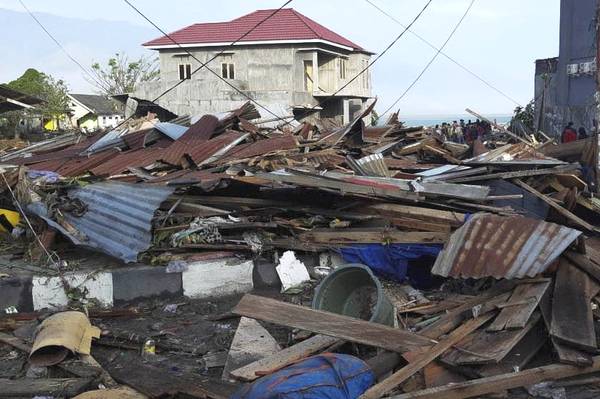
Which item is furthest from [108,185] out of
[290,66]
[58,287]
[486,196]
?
[290,66]

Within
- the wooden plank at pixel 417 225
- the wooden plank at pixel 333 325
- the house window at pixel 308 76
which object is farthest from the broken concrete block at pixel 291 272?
the house window at pixel 308 76

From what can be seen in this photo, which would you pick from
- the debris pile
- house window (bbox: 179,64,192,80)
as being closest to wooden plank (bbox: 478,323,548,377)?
the debris pile

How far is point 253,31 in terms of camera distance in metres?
33.4

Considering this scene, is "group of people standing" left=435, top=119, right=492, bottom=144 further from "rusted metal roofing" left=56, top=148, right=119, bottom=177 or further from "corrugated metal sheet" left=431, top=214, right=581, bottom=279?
"corrugated metal sheet" left=431, top=214, right=581, bottom=279

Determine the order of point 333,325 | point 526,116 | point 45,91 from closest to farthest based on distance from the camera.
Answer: point 333,325 → point 526,116 → point 45,91

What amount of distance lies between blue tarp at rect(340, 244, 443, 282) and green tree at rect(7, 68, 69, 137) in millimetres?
43581

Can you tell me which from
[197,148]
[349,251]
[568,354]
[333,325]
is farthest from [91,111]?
[568,354]

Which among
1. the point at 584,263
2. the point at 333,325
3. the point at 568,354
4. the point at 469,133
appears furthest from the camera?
the point at 469,133

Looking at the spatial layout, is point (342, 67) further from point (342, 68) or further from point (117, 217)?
point (117, 217)

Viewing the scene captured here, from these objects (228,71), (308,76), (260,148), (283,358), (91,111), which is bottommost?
(283,358)

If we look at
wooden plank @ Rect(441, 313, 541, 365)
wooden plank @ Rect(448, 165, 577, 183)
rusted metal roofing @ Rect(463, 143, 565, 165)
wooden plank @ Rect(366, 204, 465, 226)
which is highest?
rusted metal roofing @ Rect(463, 143, 565, 165)

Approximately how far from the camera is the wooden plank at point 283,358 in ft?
13.6

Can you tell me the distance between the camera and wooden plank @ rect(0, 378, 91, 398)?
4148 millimetres

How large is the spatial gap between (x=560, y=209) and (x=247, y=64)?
28189 mm
